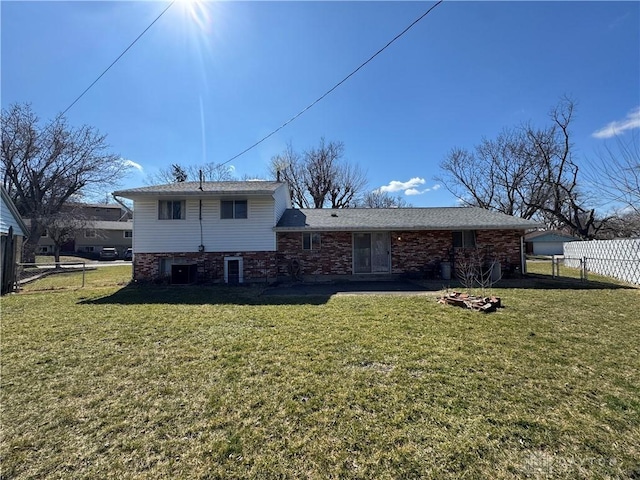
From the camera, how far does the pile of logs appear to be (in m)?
6.56

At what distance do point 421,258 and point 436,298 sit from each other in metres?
4.52

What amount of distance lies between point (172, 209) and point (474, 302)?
11.2m

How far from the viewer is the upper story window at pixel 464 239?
12258 millimetres

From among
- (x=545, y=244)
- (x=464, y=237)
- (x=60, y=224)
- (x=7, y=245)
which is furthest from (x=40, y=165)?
(x=545, y=244)

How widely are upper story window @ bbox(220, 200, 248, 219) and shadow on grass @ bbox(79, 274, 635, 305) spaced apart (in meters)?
2.97

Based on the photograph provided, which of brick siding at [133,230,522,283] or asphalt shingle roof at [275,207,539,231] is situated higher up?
asphalt shingle roof at [275,207,539,231]

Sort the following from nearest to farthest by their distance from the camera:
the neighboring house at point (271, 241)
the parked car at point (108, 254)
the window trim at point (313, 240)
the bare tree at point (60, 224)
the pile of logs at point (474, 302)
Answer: the pile of logs at point (474, 302), the neighboring house at point (271, 241), the window trim at point (313, 240), the bare tree at point (60, 224), the parked car at point (108, 254)

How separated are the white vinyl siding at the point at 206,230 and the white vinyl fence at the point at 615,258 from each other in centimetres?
1249

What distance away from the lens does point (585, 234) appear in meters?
26.2

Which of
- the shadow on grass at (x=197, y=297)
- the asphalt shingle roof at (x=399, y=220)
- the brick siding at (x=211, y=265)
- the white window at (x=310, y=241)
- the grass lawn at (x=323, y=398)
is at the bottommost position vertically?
the grass lawn at (x=323, y=398)

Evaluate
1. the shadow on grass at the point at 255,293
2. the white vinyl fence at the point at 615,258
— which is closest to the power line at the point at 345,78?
the shadow on grass at the point at 255,293

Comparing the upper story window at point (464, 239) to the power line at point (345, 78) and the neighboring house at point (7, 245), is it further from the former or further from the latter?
the neighboring house at point (7, 245)

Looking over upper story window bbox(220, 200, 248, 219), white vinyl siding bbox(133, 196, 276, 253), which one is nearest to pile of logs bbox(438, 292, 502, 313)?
white vinyl siding bbox(133, 196, 276, 253)

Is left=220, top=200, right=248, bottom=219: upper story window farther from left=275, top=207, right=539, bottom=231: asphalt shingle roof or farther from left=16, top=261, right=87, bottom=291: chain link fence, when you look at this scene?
left=16, top=261, right=87, bottom=291: chain link fence
